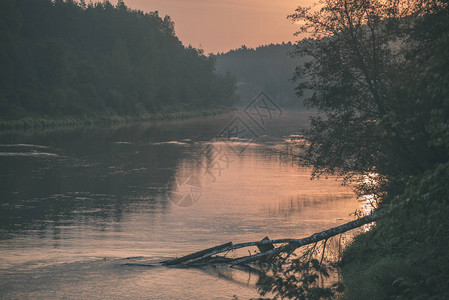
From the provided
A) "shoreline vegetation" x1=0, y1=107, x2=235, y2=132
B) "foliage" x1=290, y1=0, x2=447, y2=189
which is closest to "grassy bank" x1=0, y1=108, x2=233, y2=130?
"shoreline vegetation" x1=0, y1=107, x2=235, y2=132

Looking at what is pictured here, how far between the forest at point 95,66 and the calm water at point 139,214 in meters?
33.0

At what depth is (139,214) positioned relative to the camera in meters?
26.0

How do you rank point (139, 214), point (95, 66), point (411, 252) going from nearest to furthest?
point (411, 252) < point (139, 214) < point (95, 66)

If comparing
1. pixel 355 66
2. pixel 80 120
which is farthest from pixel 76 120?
pixel 355 66

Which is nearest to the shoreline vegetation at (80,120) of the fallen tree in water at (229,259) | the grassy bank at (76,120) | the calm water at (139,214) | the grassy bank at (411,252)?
the grassy bank at (76,120)

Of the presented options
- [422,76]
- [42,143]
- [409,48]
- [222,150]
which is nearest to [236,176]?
[222,150]

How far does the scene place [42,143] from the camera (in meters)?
56.8

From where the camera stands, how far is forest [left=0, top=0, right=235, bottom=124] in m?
84.4

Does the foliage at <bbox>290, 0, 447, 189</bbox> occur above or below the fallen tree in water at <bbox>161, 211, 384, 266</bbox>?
above

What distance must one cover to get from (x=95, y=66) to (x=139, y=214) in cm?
9848

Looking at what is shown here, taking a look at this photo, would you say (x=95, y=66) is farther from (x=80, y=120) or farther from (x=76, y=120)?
(x=76, y=120)

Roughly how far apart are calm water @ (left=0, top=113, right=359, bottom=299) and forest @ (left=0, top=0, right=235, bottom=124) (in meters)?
33.0

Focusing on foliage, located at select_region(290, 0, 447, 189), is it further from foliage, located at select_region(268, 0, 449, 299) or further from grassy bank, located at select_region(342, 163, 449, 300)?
grassy bank, located at select_region(342, 163, 449, 300)

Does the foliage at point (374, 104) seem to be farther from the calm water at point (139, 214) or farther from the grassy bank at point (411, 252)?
the calm water at point (139, 214)
